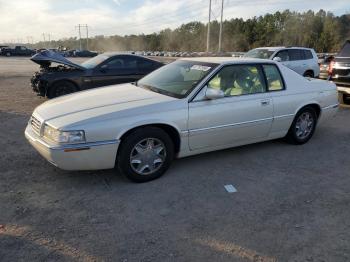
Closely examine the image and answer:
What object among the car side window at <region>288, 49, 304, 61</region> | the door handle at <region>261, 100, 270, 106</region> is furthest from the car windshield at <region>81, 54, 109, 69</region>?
the car side window at <region>288, 49, 304, 61</region>

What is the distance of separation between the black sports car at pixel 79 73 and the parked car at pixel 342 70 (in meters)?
5.21

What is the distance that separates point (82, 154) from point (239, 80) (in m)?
2.47

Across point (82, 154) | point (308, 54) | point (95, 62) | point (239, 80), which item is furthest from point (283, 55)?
point (82, 154)

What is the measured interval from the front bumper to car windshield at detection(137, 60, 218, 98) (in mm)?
1176

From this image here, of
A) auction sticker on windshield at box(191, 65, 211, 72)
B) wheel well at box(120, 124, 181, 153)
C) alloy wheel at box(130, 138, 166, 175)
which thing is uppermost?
auction sticker on windshield at box(191, 65, 211, 72)

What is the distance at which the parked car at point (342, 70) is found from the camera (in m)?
8.98

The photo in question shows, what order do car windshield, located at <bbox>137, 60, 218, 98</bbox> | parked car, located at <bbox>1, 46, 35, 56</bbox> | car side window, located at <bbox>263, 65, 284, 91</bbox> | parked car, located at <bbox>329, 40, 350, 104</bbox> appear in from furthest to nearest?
parked car, located at <bbox>1, 46, 35, 56</bbox> < parked car, located at <bbox>329, 40, 350, 104</bbox> < car side window, located at <bbox>263, 65, 284, 91</bbox> < car windshield, located at <bbox>137, 60, 218, 98</bbox>

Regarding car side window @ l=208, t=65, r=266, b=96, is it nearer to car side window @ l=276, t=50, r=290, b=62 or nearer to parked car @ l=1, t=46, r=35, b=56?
car side window @ l=276, t=50, r=290, b=62

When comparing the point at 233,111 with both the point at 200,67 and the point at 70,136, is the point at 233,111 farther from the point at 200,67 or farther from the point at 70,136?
the point at 70,136

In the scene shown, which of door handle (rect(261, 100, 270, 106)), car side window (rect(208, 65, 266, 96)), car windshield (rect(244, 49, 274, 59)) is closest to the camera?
car side window (rect(208, 65, 266, 96))

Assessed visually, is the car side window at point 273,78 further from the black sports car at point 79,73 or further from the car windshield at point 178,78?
the black sports car at point 79,73

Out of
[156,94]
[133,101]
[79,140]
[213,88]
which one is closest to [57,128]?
[79,140]

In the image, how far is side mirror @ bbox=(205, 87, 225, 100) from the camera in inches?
174

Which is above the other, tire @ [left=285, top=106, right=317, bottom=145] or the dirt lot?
tire @ [left=285, top=106, right=317, bottom=145]
